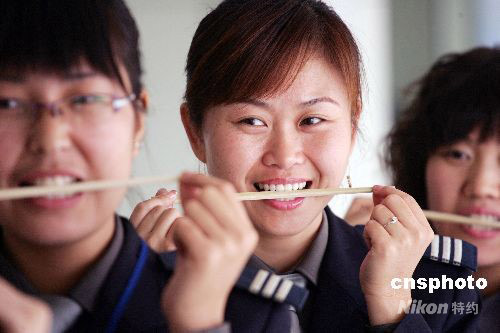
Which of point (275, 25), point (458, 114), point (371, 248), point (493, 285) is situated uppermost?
point (275, 25)

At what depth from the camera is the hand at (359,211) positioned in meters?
1.04

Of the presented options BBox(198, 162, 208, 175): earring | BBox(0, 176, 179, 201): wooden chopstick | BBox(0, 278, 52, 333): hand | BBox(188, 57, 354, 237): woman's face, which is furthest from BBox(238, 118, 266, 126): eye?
BBox(0, 278, 52, 333): hand

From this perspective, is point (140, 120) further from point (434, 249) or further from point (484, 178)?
point (484, 178)

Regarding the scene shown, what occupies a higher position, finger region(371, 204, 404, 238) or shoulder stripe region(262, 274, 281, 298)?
finger region(371, 204, 404, 238)

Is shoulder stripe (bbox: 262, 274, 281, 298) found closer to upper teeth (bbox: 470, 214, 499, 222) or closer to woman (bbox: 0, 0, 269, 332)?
woman (bbox: 0, 0, 269, 332)

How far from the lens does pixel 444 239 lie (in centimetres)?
78

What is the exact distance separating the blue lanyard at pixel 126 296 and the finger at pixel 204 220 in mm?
84

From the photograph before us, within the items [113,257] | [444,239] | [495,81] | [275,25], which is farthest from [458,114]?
[113,257]

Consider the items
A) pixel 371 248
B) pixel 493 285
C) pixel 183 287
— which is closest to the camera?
pixel 183 287

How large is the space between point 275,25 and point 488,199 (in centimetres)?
37

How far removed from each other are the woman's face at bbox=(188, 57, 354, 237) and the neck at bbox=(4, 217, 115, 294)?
0.21 metres

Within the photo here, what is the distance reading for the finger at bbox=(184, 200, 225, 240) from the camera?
50cm

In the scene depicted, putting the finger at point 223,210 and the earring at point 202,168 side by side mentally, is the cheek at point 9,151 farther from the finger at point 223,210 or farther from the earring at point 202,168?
the earring at point 202,168

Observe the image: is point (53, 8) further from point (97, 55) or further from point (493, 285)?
Result: point (493, 285)
